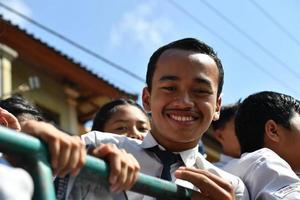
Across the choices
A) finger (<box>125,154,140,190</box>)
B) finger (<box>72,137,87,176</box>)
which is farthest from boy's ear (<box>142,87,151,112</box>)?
finger (<box>72,137,87,176</box>)

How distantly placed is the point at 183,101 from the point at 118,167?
2.28 ft

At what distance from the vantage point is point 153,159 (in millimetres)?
2084

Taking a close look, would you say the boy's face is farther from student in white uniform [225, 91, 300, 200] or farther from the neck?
student in white uniform [225, 91, 300, 200]

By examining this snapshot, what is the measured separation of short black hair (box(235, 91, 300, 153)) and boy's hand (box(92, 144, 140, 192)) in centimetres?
123

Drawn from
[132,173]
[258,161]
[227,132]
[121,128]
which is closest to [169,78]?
[258,161]

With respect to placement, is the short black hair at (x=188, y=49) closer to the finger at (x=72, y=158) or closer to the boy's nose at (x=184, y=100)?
the boy's nose at (x=184, y=100)

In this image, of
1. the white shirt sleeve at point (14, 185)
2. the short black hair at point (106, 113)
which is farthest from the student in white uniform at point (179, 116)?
the short black hair at point (106, 113)

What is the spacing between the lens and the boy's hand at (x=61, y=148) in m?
1.31

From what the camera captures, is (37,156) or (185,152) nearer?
(37,156)

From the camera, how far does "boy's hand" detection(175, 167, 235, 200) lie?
1713 mm

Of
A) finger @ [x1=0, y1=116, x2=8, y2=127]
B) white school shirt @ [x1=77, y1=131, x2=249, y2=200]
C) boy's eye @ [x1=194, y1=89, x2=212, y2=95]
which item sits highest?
boy's eye @ [x1=194, y1=89, x2=212, y2=95]

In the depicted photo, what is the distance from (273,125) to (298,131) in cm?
10

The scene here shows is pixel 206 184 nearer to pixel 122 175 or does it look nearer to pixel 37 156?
pixel 122 175

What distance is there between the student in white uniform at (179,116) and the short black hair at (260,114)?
472mm
